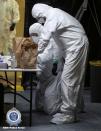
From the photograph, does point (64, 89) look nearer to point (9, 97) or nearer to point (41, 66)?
point (41, 66)

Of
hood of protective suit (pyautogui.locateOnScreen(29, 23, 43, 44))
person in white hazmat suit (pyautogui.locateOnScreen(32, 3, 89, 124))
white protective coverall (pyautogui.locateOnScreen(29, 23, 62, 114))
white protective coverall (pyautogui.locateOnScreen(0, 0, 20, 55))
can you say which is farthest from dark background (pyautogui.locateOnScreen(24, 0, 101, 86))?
person in white hazmat suit (pyautogui.locateOnScreen(32, 3, 89, 124))

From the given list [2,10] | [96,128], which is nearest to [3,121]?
[96,128]

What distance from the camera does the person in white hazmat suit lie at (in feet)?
19.4

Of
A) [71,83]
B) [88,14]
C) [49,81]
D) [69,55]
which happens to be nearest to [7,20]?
[88,14]

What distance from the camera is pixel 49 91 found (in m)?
6.49

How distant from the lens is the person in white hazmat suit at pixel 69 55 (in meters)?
5.91

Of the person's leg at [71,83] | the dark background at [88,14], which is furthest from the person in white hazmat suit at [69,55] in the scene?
the dark background at [88,14]

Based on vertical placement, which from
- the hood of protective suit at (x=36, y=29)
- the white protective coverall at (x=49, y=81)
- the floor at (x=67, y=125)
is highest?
the hood of protective suit at (x=36, y=29)

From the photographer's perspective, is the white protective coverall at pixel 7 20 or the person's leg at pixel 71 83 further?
the white protective coverall at pixel 7 20

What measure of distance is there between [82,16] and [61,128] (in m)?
3.72

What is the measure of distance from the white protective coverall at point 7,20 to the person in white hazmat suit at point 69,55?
2.92 m

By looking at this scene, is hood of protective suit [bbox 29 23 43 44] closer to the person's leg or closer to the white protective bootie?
the person's leg

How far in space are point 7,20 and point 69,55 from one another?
3445 mm

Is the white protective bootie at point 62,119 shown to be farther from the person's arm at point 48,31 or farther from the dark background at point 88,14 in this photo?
the dark background at point 88,14
